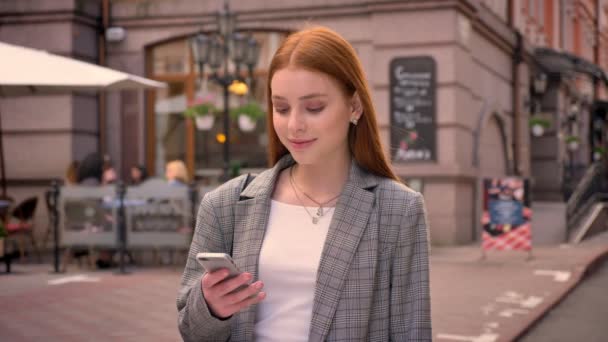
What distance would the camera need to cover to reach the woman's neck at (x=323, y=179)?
2285mm

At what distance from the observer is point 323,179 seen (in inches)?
90.4

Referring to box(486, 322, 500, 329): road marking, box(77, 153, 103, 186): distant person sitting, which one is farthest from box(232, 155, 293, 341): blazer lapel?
box(77, 153, 103, 186): distant person sitting

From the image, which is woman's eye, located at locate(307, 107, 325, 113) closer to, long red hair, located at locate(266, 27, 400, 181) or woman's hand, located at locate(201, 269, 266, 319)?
long red hair, located at locate(266, 27, 400, 181)

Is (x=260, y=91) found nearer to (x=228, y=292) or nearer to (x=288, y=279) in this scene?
(x=288, y=279)

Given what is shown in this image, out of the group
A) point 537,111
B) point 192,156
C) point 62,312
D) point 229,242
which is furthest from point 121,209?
point 537,111

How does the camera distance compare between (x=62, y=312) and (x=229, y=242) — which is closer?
(x=229, y=242)

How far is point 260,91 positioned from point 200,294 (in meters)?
13.8

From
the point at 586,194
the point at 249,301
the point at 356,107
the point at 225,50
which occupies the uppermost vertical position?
the point at 225,50

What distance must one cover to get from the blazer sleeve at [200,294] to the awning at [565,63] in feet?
70.4

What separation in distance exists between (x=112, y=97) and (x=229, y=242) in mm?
14657

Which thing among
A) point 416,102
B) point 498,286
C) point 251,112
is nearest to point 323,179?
point 498,286

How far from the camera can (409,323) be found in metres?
2.15

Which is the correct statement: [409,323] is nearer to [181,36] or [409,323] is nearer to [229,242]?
[229,242]

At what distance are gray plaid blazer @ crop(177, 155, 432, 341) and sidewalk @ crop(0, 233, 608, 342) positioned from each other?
13.9 ft
